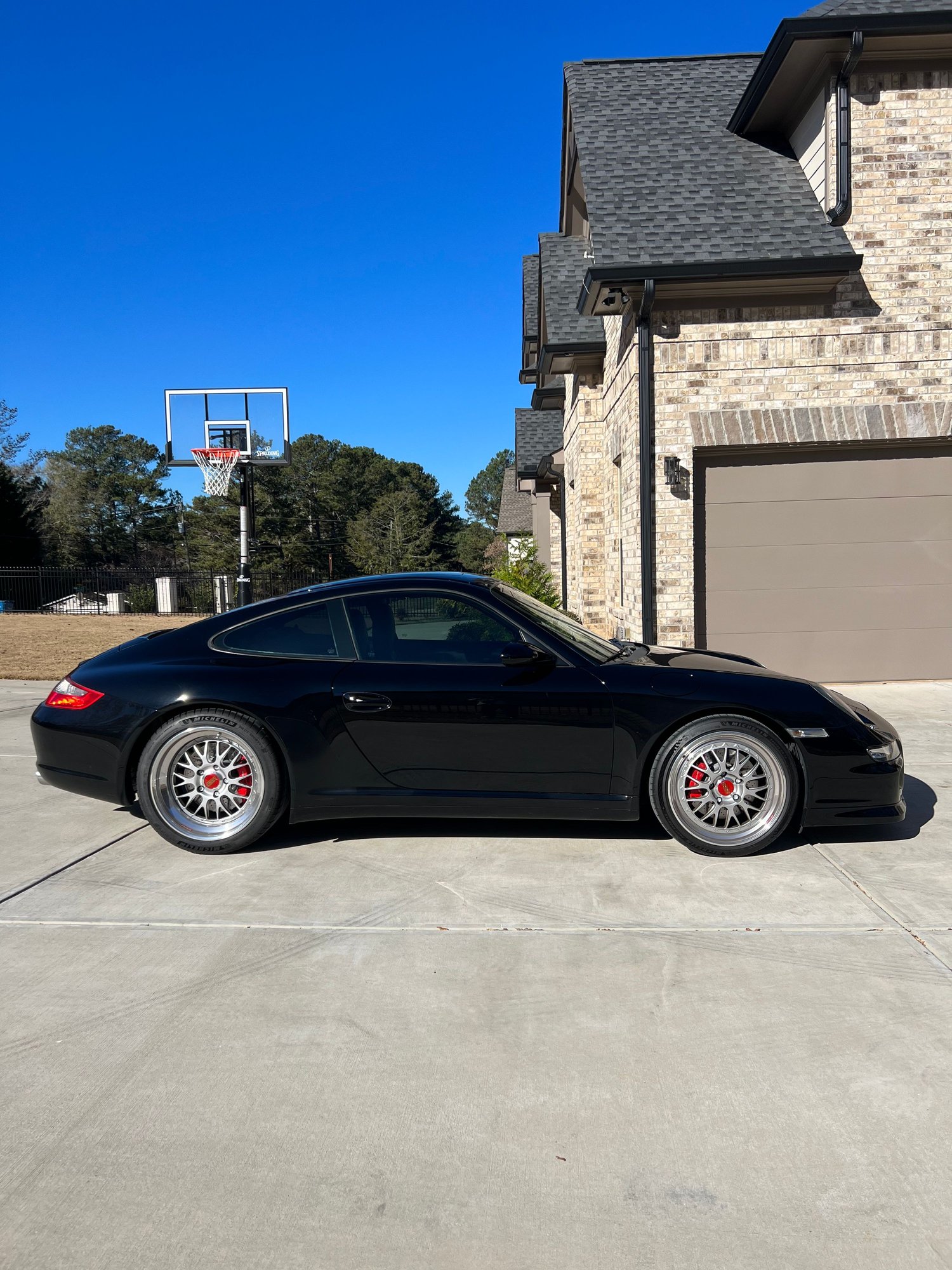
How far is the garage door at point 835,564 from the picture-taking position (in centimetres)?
966

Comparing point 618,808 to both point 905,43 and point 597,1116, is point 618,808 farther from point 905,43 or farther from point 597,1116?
point 905,43

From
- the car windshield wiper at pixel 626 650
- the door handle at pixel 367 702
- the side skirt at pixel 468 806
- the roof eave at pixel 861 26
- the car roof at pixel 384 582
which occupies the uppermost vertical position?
the roof eave at pixel 861 26

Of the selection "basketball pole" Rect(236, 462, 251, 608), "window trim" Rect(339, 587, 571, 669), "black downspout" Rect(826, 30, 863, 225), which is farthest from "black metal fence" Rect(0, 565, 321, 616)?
"window trim" Rect(339, 587, 571, 669)

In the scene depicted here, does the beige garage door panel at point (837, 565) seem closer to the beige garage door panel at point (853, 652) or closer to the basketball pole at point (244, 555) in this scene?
the beige garage door panel at point (853, 652)

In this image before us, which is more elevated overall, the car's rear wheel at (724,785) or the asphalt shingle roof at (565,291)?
the asphalt shingle roof at (565,291)

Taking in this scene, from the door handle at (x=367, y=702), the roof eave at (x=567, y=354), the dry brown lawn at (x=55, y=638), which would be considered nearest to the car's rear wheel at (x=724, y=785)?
the door handle at (x=367, y=702)

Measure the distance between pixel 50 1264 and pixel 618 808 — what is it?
10.0ft

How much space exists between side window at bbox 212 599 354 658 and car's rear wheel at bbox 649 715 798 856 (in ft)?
5.54

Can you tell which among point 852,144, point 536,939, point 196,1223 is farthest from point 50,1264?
point 852,144

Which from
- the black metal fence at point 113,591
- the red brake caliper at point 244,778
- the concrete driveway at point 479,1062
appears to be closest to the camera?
the concrete driveway at point 479,1062

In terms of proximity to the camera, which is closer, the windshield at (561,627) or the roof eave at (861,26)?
the windshield at (561,627)

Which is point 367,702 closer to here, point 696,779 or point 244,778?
point 244,778

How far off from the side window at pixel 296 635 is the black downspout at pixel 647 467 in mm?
5294

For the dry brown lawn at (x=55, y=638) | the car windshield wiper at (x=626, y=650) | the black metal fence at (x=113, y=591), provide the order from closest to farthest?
the car windshield wiper at (x=626, y=650) → the dry brown lawn at (x=55, y=638) → the black metal fence at (x=113, y=591)
